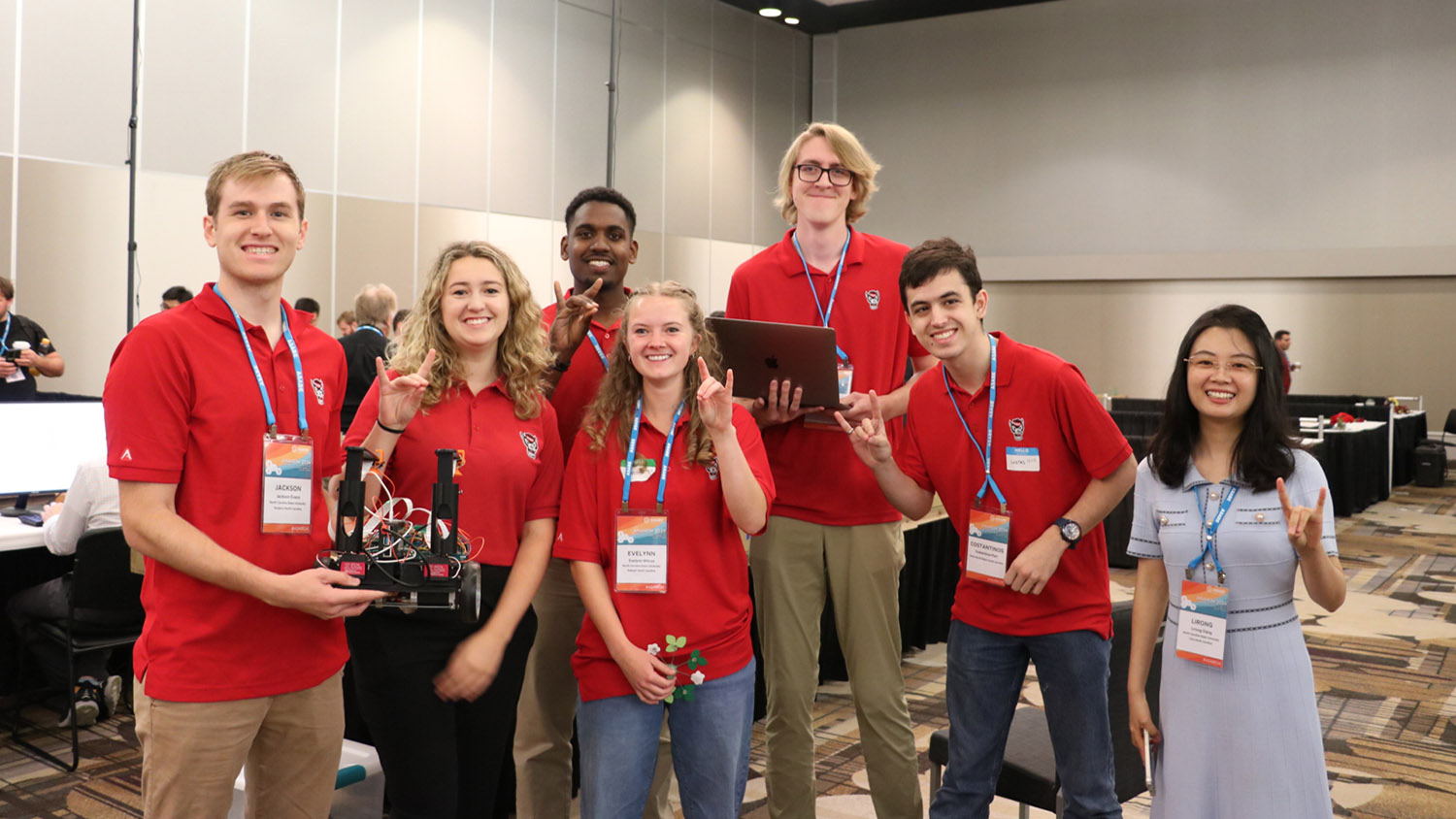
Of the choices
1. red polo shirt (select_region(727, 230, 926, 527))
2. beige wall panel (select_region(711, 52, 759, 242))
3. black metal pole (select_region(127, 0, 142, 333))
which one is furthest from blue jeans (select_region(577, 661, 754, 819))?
beige wall panel (select_region(711, 52, 759, 242))

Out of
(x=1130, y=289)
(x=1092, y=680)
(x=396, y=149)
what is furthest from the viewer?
(x=1130, y=289)

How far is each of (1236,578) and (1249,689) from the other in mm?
195

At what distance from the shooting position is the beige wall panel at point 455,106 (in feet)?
35.0

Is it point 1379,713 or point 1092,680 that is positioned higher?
point 1092,680

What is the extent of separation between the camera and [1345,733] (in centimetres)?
415

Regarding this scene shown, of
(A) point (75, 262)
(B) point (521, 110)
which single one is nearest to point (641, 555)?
(A) point (75, 262)

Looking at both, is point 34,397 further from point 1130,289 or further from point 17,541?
point 1130,289

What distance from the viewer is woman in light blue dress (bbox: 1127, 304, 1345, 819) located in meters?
1.82

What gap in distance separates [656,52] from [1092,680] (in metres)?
12.7

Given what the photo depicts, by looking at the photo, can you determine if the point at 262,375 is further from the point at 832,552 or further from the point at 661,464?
the point at 832,552

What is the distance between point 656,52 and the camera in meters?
13.6

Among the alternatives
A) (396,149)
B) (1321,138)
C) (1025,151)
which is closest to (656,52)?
(396,149)

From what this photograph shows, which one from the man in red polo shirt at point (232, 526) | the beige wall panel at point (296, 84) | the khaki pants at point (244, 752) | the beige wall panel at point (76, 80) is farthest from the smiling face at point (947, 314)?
the beige wall panel at point (296, 84)

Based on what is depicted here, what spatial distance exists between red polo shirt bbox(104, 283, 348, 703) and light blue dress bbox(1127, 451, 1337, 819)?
1595 millimetres
